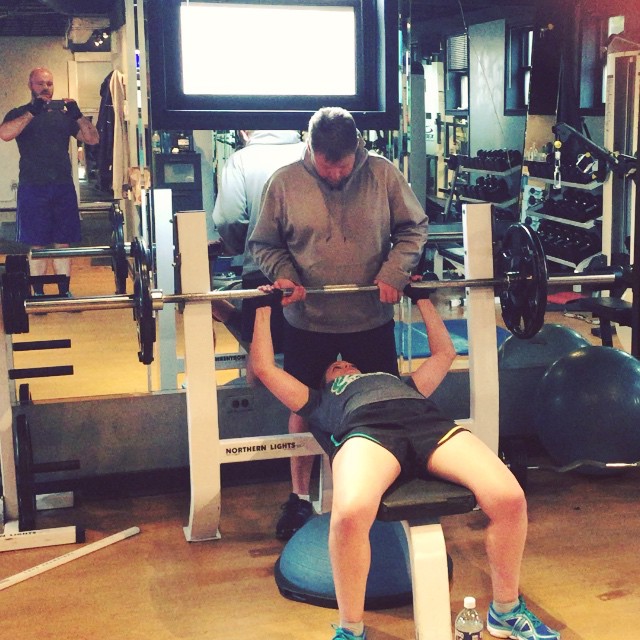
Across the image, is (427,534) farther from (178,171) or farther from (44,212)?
(44,212)

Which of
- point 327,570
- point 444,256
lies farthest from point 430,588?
point 444,256

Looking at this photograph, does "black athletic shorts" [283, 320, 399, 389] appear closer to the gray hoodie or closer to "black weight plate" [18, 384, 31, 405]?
the gray hoodie

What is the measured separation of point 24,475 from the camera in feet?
9.34

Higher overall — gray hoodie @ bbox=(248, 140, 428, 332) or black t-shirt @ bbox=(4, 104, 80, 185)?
black t-shirt @ bbox=(4, 104, 80, 185)

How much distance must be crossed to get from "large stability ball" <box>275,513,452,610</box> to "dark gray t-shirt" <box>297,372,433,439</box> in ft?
1.14

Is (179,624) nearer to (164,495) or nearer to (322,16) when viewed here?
(164,495)

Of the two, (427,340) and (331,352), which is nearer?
(331,352)

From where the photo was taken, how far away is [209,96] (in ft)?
10.3

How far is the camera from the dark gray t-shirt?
2373mm

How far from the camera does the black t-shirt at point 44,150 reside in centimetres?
570

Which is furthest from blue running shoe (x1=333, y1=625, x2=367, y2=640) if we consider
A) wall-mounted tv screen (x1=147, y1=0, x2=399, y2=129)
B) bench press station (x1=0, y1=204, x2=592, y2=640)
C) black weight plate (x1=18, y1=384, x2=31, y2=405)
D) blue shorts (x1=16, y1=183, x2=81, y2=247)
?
blue shorts (x1=16, y1=183, x2=81, y2=247)

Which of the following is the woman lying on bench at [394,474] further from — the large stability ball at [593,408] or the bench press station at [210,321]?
the large stability ball at [593,408]

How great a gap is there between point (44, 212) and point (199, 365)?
11.0ft

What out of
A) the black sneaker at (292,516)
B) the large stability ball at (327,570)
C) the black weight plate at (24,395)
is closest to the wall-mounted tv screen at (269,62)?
the black weight plate at (24,395)
